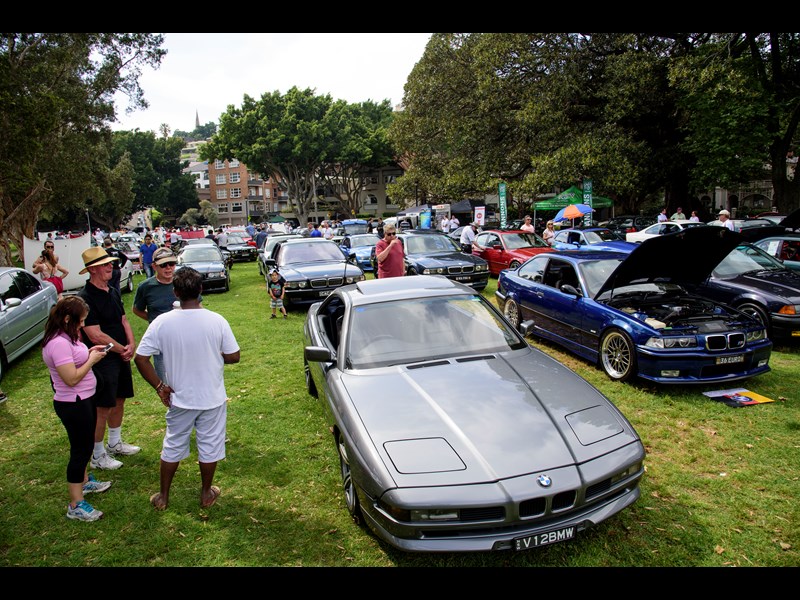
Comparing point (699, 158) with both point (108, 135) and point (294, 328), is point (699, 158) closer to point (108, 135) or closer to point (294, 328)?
point (294, 328)

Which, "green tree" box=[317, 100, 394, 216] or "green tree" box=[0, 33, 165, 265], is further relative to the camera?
"green tree" box=[317, 100, 394, 216]

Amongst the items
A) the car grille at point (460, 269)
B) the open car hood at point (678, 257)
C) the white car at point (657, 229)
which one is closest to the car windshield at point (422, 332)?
the open car hood at point (678, 257)

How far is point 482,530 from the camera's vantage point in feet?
9.01

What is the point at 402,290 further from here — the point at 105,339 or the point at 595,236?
the point at 595,236

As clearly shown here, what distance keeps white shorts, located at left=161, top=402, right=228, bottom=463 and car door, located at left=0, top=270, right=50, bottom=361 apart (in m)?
5.51

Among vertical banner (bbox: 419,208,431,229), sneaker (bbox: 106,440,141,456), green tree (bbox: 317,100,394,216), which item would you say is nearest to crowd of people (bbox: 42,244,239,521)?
sneaker (bbox: 106,440,141,456)

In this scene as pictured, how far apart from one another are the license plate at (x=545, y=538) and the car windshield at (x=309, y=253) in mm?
9709

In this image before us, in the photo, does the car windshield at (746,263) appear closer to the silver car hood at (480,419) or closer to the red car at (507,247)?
the red car at (507,247)

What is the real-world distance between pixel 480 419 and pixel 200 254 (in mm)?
14635

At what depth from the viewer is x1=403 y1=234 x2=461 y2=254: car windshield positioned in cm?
1321

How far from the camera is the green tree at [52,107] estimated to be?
13.5 meters

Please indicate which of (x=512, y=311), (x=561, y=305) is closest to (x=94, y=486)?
(x=561, y=305)

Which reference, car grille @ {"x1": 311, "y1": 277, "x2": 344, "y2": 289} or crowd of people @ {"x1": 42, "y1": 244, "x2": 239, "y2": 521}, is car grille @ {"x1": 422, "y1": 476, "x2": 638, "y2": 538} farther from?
car grille @ {"x1": 311, "y1": 277, "x2": 344, "y2": 289}
